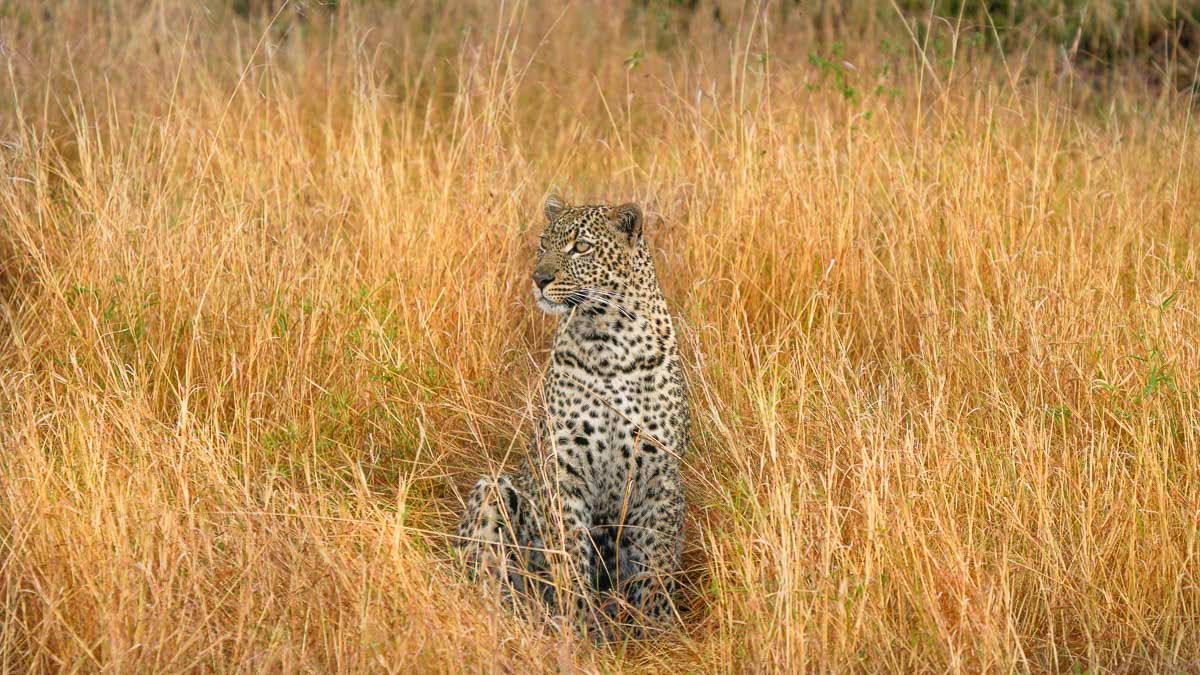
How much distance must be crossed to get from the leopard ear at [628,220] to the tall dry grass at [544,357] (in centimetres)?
57

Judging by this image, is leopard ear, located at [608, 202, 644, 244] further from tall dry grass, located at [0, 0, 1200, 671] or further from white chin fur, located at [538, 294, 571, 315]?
tall dry grass, located at [0, 0, 1200, 671]

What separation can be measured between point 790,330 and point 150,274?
2288mm

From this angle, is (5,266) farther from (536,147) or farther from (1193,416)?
(1193,416)

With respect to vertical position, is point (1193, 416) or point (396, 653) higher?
point (1193, 416)

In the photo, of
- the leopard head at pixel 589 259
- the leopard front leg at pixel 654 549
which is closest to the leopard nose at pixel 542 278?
the leopard head at pixel 589 259

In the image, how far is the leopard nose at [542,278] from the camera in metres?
4.45

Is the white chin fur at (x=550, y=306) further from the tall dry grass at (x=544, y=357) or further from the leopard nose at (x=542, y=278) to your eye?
the tall dry grass at (x=544, y=357)

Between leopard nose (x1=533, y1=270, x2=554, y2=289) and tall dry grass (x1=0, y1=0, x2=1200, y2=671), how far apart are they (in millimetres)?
566

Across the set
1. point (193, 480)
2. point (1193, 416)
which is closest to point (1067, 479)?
point (1193, 416)

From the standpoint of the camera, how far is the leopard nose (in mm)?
4445

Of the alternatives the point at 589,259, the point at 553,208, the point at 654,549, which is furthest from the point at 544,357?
the point at 654,549

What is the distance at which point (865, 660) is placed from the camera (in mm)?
3572

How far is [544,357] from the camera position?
5.52 metres

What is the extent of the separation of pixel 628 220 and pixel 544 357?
3.61 feet
